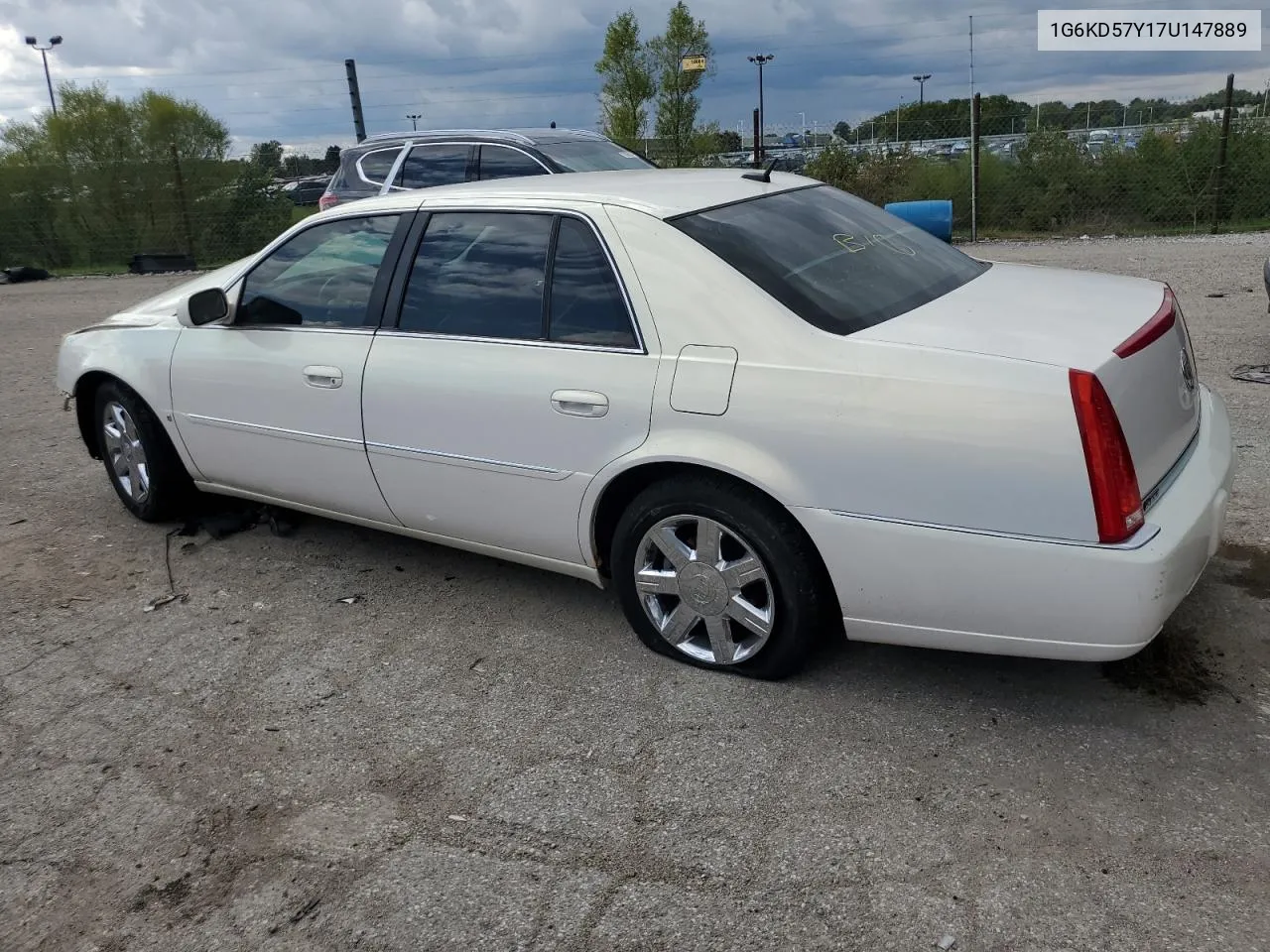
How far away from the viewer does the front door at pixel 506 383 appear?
11.5 ft

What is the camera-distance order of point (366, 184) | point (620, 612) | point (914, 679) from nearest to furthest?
point (914, 679)
point (620, 612)
point (366, 184)

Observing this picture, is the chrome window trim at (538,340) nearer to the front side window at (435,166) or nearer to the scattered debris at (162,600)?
the scattered debris at (162,600)

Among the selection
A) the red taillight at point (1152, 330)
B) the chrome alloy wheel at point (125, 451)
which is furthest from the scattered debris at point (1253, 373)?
the chrome alloy wheel at point (125, 451)

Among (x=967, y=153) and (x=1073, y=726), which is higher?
(x=967, y=153)

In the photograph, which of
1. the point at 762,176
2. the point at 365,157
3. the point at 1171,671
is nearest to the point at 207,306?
the point at 762,176

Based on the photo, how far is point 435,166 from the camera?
10.6 meters

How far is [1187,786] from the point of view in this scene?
9.24 feet

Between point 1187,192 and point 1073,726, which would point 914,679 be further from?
point 1187,192

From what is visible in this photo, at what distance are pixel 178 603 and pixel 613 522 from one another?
202 cm

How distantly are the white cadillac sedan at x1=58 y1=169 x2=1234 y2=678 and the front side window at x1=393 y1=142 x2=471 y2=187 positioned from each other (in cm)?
610

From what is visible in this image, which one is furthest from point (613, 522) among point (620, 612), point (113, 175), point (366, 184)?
point (113, 175)

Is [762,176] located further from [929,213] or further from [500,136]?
[929,213]

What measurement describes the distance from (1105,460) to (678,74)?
2158 cm

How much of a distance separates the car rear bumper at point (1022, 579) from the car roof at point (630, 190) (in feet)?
4.14
